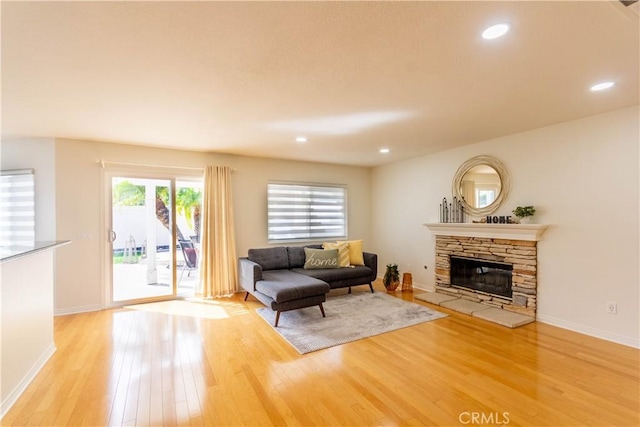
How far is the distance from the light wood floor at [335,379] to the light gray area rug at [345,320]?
0.15m

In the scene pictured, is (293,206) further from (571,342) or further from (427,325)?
(571,342)

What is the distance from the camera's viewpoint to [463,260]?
4.73 metres

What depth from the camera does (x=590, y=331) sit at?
10.8 ft

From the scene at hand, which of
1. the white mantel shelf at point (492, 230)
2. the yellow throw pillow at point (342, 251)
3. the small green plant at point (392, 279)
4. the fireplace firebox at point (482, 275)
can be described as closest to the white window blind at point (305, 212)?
the yellow throw pillow at point (342, 251)

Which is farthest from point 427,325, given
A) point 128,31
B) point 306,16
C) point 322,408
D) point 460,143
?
point 128,31

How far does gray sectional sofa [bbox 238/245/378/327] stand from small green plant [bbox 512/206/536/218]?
2.25 meters

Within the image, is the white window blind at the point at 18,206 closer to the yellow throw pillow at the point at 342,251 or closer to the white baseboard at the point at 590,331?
the yellow throw pillow at the point at 342,251

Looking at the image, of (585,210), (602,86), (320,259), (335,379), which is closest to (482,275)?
(585,210)

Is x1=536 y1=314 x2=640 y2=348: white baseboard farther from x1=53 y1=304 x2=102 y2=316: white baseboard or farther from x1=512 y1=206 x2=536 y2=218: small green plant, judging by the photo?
x1=53 y1=304 x2=102 y2=316: white baseboard

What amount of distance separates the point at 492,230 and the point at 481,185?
2.40 ft

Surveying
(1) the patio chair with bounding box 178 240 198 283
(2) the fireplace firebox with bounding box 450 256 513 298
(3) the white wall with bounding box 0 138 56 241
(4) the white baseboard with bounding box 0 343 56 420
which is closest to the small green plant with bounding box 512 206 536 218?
(2) the fireplace firebox with bounding box 450 256 513 298

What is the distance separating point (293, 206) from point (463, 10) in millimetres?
4504

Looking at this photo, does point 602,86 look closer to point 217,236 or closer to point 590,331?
point 590,331

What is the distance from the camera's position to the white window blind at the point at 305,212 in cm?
560
